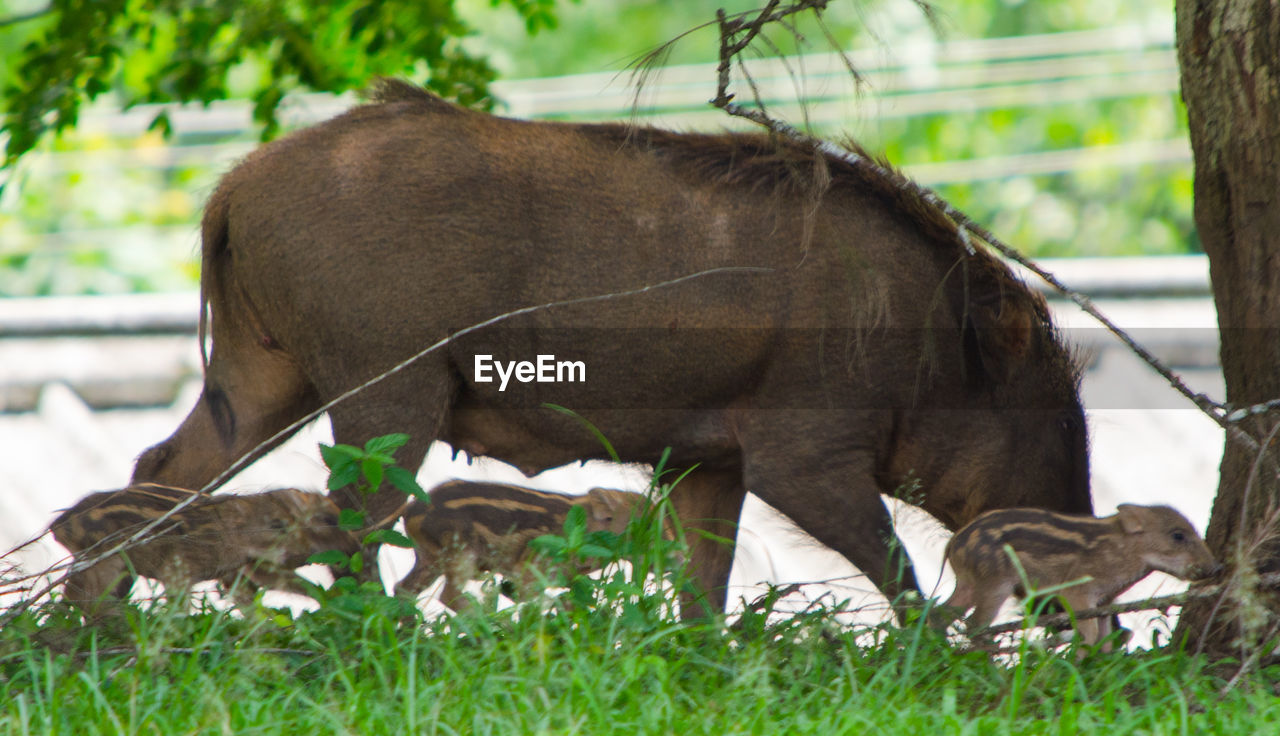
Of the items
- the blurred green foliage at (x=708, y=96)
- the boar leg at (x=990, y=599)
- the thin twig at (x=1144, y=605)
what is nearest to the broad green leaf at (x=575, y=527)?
the thin twig at (x=1144, y=605)

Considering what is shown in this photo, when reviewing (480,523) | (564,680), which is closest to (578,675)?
(564,680)

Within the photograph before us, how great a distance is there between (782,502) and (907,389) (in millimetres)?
539

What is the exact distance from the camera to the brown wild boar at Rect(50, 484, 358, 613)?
434 centimetres

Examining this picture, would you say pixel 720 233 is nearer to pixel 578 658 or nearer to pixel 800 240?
pixel 800 240

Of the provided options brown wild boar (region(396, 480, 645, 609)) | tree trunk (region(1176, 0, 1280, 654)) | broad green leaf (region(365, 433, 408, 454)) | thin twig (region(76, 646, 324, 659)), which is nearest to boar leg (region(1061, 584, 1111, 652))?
tree trunk (region(1176, 0, 1280, 654))

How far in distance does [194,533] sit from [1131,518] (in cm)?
288

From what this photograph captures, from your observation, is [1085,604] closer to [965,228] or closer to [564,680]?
[965,228]

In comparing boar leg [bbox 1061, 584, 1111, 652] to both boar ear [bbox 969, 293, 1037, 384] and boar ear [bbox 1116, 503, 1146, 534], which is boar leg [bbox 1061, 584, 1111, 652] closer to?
boar ear [bbox 1116, 503, 1146, 534]

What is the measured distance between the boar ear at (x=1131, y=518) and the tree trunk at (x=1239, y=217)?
248 mm

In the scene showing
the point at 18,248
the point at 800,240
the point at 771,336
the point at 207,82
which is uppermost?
the point at 207,82

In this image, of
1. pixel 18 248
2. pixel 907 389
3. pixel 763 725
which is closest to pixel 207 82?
pixel 907 389

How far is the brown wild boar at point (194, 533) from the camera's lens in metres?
4.34

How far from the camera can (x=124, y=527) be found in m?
4.27

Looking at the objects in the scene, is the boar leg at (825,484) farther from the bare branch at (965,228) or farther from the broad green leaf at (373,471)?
the broad green leaf at (373,471)
